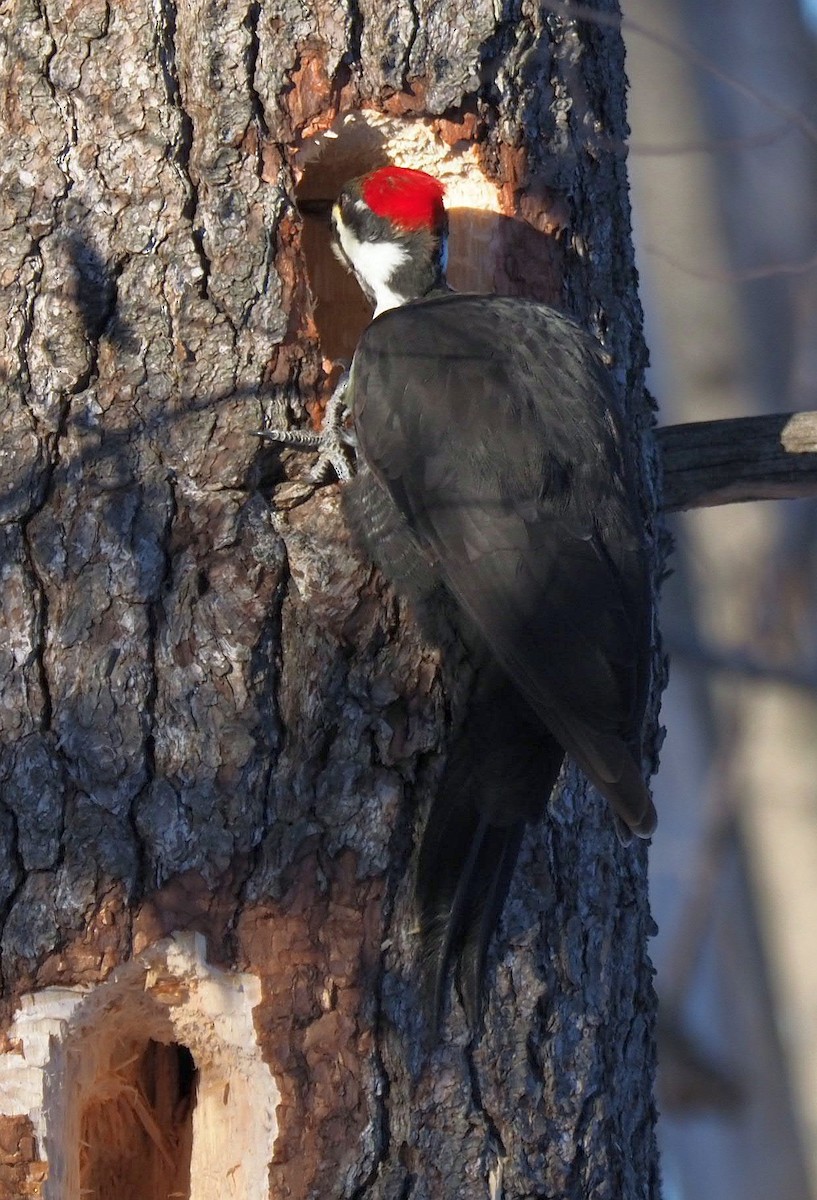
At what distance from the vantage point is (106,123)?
2.23m

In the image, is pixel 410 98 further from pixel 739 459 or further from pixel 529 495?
pixel 739 459

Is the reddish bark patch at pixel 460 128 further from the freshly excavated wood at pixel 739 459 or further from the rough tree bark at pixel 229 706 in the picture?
the freshly excavated wood at pixel 739 459

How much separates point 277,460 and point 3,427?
16.3 inches

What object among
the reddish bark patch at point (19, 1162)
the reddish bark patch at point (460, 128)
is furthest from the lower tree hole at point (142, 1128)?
the reddish bark patch at point (460, 128)

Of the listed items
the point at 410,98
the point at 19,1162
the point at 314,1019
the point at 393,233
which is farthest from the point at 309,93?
the point at 19,1162

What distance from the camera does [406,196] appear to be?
2422 millimetres

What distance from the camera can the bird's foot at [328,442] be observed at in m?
2.18

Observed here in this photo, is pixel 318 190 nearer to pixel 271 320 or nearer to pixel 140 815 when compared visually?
pixel 271 320

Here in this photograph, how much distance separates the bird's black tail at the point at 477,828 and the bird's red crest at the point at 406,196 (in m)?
0.83

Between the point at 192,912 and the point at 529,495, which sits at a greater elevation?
the point at 529,495

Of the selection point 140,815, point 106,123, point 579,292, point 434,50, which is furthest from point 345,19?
point 140,815

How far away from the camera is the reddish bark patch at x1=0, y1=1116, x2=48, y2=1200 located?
74.8 inches

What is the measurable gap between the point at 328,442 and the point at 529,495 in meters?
0.33

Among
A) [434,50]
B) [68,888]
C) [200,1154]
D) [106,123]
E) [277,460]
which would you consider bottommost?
[200,1154]
